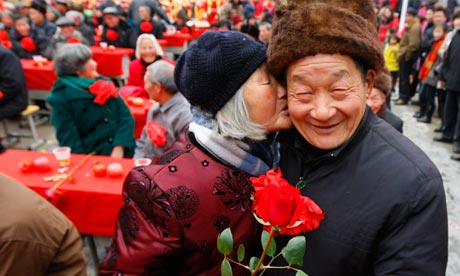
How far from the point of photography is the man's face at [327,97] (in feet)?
3.89

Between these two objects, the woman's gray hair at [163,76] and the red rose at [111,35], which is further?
the red rose at [111,35]

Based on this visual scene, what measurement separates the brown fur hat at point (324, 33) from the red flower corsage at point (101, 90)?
2.59m

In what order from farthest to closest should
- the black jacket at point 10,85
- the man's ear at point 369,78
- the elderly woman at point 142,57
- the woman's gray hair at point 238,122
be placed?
the elderly woman at point 142,57, the black jacket at point 10,85, the woman's gray hair at point 238,122, the man's ear at point 369,78

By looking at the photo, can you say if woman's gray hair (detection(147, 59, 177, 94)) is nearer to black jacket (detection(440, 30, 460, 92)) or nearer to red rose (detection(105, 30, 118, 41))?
black jacket (detection(440, 30, 460, 92))

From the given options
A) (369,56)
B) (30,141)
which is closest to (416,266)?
(369,56)

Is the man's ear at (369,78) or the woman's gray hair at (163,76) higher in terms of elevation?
the man's ear at (369,78)

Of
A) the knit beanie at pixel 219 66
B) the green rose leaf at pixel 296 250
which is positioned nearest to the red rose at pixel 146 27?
the knit beanie at pixel 219 66

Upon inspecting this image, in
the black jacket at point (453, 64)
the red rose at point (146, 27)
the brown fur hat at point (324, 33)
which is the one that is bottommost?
the black jacket at point (453, 64)

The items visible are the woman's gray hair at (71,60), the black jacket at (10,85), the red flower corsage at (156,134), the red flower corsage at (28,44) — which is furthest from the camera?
the red flower corsage at (28,44)

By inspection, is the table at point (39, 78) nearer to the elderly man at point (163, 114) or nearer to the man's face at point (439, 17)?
the elderly man at point (163, 114)

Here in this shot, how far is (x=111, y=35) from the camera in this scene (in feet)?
27.1

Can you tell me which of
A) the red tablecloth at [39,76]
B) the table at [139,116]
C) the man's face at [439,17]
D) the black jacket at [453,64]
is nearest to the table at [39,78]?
the red tablecloth at [39,76]

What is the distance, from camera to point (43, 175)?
302cm

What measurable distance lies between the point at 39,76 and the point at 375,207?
670 centimetres
